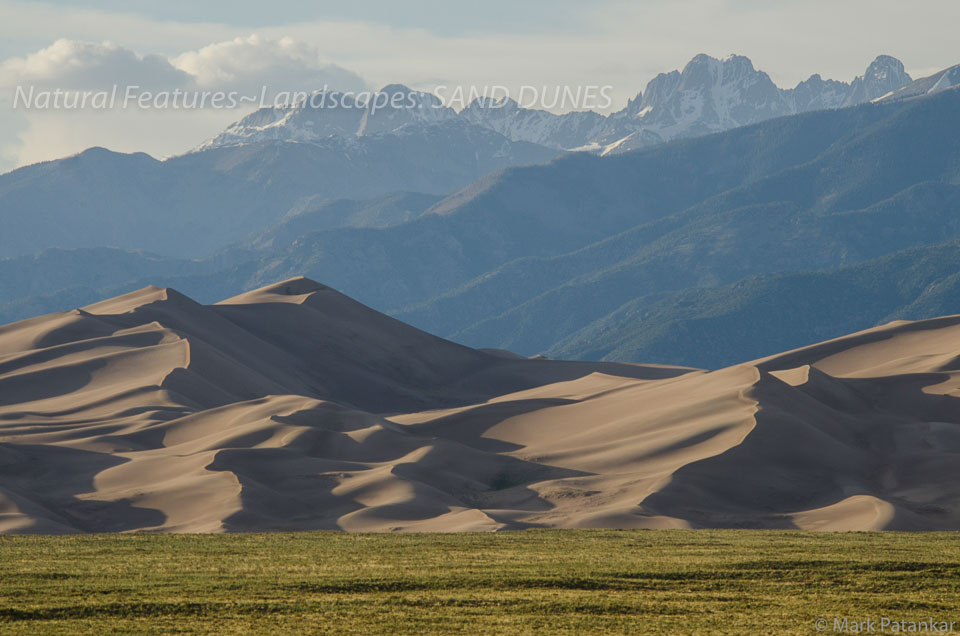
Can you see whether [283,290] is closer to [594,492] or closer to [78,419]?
[78,419]

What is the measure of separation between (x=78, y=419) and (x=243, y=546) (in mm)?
47636

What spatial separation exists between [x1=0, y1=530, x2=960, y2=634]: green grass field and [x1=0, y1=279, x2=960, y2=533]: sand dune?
15.0 meters

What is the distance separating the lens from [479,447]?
75750mm

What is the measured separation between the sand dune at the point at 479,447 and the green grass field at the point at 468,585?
15.0 metres

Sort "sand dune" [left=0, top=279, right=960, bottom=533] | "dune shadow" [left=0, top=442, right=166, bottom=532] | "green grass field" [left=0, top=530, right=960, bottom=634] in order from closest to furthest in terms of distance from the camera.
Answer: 1. "green grass field" [left=0, top=530, right=960, bottom=634]
2. "dune shadow" [left=0, top=442, right=166, bottom=532]
3. "sand dune" [left=0, top=279, right=960, bottom=533]

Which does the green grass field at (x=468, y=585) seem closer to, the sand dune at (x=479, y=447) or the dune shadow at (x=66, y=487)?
the sand dune at (x=479, y=447)

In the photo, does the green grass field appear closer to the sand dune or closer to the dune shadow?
the sand dune

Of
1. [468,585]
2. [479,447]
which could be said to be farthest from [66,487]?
[468,585]

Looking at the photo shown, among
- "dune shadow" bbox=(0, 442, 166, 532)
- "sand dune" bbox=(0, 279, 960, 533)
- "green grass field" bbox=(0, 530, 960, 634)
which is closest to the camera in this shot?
"green grass field" bbox=(0, 530, 960, 634)

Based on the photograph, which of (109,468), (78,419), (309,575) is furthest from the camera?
(78,419)

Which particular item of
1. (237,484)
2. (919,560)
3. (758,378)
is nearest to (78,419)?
(237,484)

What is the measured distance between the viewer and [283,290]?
131125mm

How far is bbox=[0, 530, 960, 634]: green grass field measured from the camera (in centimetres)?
2428

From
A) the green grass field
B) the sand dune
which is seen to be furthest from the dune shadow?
the green grass field
